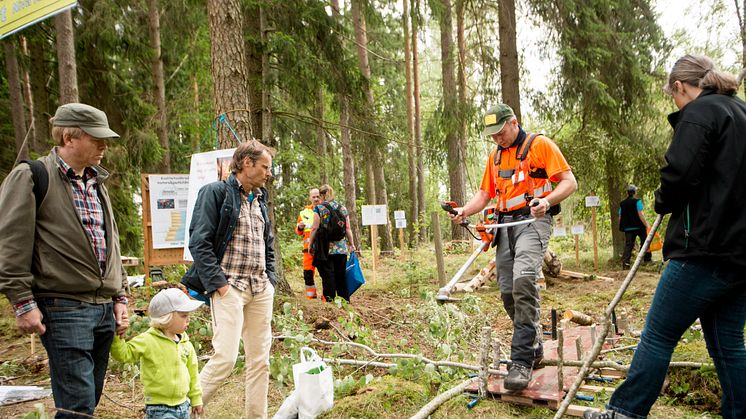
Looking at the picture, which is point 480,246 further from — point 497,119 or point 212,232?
point 212,232

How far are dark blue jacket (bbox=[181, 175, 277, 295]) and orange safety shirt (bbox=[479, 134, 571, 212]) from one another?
1.96 metres

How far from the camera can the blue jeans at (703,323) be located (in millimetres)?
2674

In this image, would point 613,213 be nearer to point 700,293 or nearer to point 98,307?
point 700,293

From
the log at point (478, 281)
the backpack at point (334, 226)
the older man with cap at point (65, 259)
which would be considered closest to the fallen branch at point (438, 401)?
the older man with cap at point (65, 259)

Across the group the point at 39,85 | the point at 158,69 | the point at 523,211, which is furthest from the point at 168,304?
the point at 158,69

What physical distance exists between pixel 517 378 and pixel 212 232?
231 cm

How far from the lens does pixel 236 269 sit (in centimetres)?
380

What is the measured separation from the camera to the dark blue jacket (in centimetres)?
362

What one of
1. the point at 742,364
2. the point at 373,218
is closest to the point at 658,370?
the point at 742,364

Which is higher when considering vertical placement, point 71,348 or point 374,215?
point 374,215

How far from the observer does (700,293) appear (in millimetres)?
2688

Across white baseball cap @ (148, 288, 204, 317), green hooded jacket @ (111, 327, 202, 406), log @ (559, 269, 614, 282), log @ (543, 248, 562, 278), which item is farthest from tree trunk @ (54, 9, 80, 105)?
log @ (559, 269, 614, 282)

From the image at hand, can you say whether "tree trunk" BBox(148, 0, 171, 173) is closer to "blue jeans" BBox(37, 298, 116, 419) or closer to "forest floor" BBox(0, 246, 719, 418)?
"forest floor" BBox(0, 246, 719, 418)

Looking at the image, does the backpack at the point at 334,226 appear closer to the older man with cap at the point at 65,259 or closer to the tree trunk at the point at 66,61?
the tree trunk at the point at 66,61
